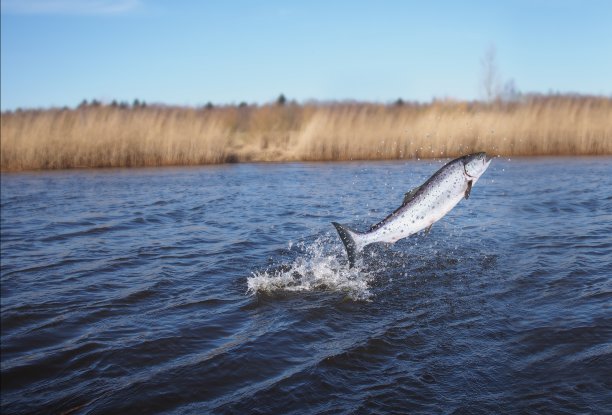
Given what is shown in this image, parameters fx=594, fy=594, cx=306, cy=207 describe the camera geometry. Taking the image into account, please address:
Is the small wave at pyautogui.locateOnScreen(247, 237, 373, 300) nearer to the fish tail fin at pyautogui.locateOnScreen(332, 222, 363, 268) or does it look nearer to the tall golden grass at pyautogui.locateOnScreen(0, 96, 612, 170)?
the fish tail fin at pyautogui.locateOnScreen(332, 222, 363, 268)

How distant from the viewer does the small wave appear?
6.59 meters

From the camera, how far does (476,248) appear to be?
8.38m

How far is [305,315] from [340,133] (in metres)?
18.4

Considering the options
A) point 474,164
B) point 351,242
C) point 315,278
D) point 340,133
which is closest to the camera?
point 474,164

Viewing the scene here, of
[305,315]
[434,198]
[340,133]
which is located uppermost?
[340,133]

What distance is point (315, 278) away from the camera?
7.02 m

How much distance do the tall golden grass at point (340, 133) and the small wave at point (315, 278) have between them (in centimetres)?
1449

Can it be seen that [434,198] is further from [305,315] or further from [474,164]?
[305,315]

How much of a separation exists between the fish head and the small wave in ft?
5.49

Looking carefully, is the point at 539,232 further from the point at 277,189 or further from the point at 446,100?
the point at 446,100

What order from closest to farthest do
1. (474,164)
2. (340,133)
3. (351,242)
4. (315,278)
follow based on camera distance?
(474,164)
(351,242)
(315,278)
(340,133)

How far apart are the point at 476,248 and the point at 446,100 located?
1709 centimetres

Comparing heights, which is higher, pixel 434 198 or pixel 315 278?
pixel 434 198

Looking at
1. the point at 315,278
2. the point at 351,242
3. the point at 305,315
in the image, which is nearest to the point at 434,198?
the point at 351,242
